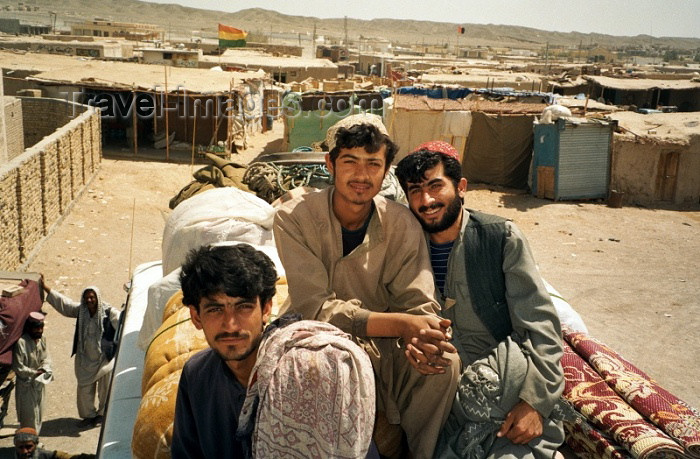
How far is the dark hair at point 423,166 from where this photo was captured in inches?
109

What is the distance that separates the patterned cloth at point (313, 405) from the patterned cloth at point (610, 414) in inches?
54.6

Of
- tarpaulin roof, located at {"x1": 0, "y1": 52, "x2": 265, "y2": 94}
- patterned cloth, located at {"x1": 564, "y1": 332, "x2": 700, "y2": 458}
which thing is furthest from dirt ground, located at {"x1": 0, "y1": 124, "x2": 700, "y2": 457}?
patterned cloth, located at {"x1": 564, "y1": 332, "x2": 700, "y2": 458}

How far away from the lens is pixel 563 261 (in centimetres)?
1154

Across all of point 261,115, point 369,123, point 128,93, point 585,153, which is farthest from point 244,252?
point 261,115

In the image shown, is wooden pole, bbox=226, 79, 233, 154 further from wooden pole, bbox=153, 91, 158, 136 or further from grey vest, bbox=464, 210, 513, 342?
grey vest, bbox=464, 210, 513, 342

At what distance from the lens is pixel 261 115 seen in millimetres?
24062

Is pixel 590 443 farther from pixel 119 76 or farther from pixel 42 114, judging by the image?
pixel 119 76

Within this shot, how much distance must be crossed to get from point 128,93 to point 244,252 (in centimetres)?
1829

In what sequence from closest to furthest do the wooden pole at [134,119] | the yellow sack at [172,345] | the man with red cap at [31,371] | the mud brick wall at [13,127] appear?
the yellow sack at [172,345] → the man with red cap at [31,371] → the mud brick wall at [13,127] → the wooden pole at [134,119]

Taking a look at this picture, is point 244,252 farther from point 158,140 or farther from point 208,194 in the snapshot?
point 158,140

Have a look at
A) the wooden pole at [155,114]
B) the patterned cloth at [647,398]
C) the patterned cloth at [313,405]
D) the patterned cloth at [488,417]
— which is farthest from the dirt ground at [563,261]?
the patterned cloth at [313,405]

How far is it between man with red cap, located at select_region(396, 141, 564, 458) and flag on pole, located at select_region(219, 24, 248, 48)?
1355 inches

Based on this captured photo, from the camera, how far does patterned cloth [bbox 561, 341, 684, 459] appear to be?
2576 mm

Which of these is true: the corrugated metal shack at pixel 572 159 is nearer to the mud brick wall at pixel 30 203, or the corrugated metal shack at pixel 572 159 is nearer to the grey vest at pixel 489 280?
the mud brick wall at pixel 30 203
